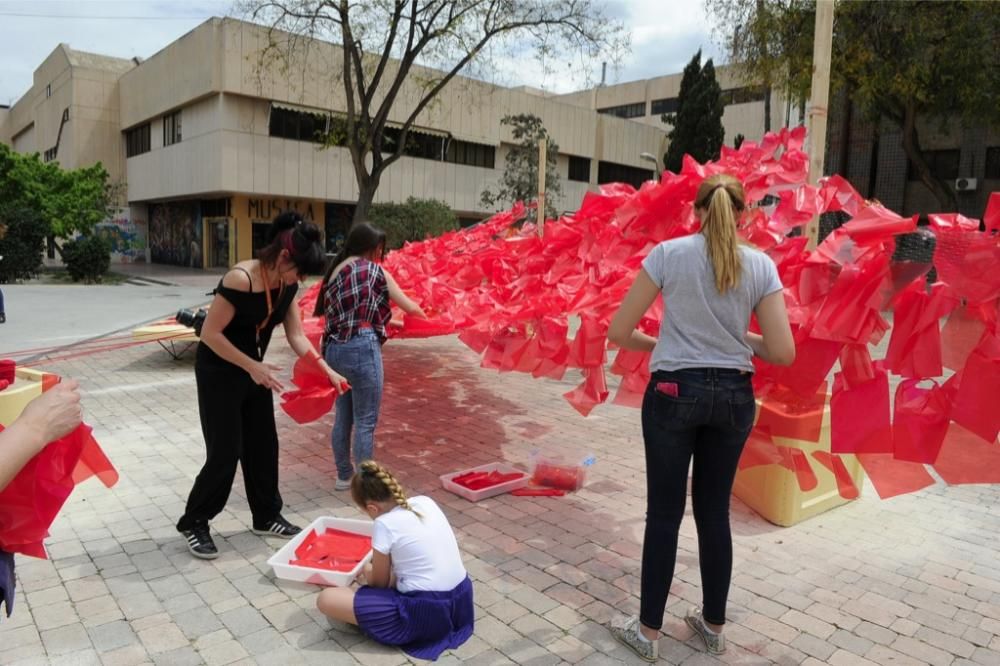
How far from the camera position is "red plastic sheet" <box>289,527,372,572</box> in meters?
3.38

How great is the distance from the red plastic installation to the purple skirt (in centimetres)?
→ 142

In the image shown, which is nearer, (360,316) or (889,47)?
(360,316)

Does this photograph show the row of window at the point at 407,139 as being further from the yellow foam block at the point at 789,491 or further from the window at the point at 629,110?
the window at the point at 629,110

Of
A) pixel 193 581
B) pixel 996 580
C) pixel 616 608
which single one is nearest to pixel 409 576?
pixel 616 608

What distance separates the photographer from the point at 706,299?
7.92 ft

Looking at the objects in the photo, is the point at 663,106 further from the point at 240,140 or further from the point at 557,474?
the point at 557,474

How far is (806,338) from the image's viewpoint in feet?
9.82

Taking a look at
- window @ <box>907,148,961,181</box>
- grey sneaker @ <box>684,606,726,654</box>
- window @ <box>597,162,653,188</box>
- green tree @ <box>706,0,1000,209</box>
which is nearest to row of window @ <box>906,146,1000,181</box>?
window @ <box>907,148,961,181</box>

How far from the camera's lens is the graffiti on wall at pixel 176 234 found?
32594 mm

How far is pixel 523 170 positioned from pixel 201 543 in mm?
29471

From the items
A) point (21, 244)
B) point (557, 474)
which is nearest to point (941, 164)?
point (557, 474)

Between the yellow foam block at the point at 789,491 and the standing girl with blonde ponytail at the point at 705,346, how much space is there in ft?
4.92

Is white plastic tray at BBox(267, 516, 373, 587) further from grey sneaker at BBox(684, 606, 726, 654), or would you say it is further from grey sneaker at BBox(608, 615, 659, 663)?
grey sneaker at BBox(684, 606, 726, 654)

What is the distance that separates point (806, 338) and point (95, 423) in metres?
5.59
